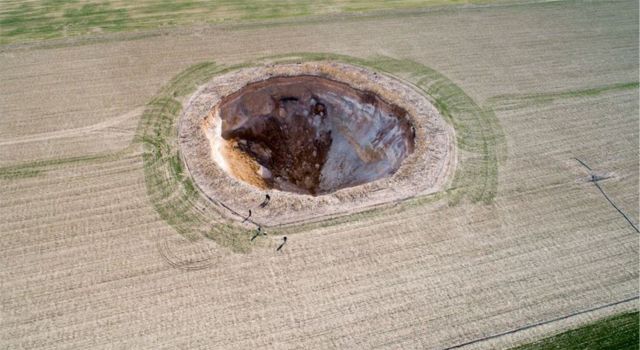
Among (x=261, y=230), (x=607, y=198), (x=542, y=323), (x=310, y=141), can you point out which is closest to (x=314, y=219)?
(x=261, y=230)

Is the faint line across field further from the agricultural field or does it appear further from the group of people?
the group of people

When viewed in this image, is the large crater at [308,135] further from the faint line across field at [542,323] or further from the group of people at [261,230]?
the faint line across field at [542,323]

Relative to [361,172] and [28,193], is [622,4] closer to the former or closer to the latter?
[361,172]

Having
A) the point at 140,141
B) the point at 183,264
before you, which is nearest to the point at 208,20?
the point at 140,141

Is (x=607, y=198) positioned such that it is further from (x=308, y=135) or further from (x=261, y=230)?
(x=261, y=230)

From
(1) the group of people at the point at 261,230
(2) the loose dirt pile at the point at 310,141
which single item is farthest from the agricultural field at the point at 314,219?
(2) the loose dirt pile at the point at 310,141

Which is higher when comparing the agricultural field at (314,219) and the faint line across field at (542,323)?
the agricultural field at (314,219)
